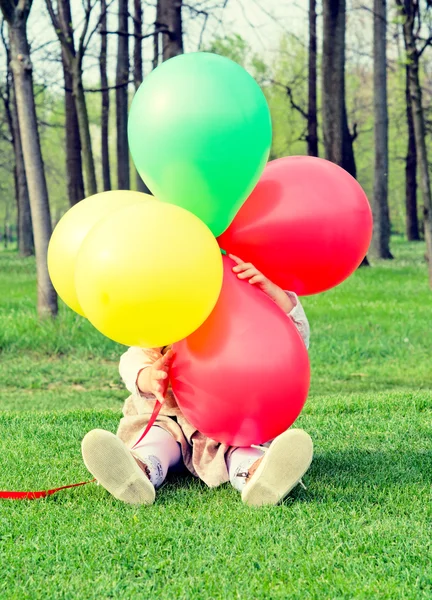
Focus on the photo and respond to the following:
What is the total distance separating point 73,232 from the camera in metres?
2.86

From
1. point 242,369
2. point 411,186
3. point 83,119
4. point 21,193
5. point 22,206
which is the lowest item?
point 411,186

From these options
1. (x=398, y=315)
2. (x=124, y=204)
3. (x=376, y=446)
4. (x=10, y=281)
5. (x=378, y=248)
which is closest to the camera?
(x=124, y=204)

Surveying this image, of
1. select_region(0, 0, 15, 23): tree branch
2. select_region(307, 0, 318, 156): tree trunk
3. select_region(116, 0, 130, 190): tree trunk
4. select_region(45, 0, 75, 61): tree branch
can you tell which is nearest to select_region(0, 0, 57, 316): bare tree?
select_region(0, 0, 15, 23): tree branch

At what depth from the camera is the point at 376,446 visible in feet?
12.4

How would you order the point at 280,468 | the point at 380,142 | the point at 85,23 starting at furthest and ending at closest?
the point at 380,142
the point at 85,23
the point at 280,468

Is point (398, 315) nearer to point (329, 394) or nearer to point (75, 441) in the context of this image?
point (329, 394)

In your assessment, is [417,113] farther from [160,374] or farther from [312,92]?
[312,92]

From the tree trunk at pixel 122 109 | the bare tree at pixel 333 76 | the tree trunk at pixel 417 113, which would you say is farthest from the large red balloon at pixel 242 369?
the tree trunk at pixel 122 109

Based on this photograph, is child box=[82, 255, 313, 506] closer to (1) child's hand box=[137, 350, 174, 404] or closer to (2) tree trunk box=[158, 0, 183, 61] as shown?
(1) child's hand box=[137, 350, 174, 404]

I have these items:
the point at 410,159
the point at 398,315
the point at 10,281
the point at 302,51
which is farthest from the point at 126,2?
the point at 302,51

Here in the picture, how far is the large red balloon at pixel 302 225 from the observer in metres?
2.84

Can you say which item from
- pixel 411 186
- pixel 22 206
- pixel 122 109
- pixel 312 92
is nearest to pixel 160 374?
pixel 122 109

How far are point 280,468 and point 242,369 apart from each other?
378 mm

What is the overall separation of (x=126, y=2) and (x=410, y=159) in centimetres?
1127
